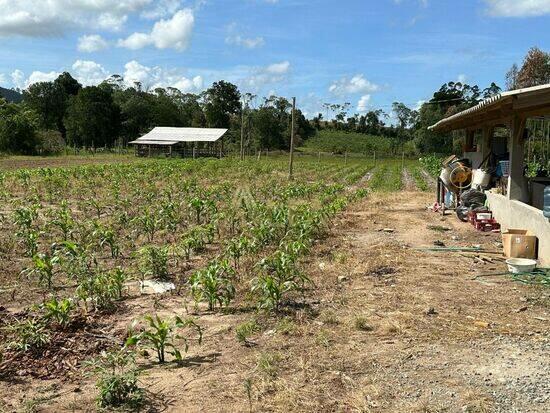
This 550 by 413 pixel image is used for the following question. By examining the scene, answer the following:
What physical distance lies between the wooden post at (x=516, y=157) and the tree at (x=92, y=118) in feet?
177

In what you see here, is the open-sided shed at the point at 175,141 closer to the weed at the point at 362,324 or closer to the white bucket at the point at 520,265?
the white bucket at the point at 520,265

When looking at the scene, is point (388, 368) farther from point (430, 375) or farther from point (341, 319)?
point (341, 319)

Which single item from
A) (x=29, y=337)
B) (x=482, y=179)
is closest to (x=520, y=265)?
(x=29, y=337)

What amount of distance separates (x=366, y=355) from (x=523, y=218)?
5.33m

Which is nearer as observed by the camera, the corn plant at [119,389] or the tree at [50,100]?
the corn plant at [119,389]

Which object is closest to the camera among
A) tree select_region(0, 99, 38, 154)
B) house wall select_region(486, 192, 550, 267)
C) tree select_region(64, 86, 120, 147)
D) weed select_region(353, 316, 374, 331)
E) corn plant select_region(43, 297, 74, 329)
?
corn plant select_region(43, 297, 74, 329)

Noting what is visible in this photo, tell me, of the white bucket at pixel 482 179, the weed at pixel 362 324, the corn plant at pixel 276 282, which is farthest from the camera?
the white bucket at pixel 482 179

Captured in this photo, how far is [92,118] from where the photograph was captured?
60031 mm

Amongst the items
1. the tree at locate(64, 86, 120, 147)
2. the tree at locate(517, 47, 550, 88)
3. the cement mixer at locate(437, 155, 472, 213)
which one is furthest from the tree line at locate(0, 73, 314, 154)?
the cement mixer at locate(437, 155, 472, 213)

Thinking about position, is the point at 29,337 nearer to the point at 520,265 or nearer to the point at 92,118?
the point at 520,265

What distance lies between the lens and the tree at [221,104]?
7112 centimetres

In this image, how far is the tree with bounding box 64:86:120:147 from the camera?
59.9 metres

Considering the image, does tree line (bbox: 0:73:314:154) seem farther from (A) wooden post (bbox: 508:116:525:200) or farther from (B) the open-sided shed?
(A) wooden post (bbox: 508:116:525:200)

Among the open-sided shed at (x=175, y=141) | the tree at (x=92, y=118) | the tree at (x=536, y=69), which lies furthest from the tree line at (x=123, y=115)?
the tree at (x=536, y=69)
